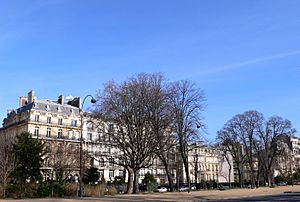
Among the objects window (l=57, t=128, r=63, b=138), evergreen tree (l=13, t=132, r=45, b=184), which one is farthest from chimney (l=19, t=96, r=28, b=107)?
evergreen tree (l=13, t=132, r=45, b=184)

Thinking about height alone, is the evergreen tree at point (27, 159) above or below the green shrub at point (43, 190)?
above

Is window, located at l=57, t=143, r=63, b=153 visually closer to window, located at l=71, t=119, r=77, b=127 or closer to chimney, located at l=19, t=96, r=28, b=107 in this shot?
window, located at l=71, t=119, r=77, b=127

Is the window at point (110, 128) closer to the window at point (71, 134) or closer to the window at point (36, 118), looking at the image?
the window at point (36, 118)

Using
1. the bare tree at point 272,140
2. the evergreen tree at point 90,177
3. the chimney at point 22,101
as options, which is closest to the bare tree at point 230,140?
the bare tree at point 272,140

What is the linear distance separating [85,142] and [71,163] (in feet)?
85.5

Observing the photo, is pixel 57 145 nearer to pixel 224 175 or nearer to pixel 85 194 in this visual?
pixel 85 194

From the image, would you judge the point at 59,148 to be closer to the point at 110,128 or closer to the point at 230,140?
the point at 110,128

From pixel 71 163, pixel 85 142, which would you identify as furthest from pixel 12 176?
pixel 85 142

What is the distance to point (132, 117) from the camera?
142ft

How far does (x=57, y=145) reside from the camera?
6253cm

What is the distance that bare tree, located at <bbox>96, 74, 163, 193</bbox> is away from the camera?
42719 millimetres

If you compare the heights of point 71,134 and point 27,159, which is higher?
point 71,134

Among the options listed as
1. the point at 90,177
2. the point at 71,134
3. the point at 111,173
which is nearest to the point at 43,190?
the point at 90,177

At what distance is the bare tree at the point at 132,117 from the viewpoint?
42.7m
